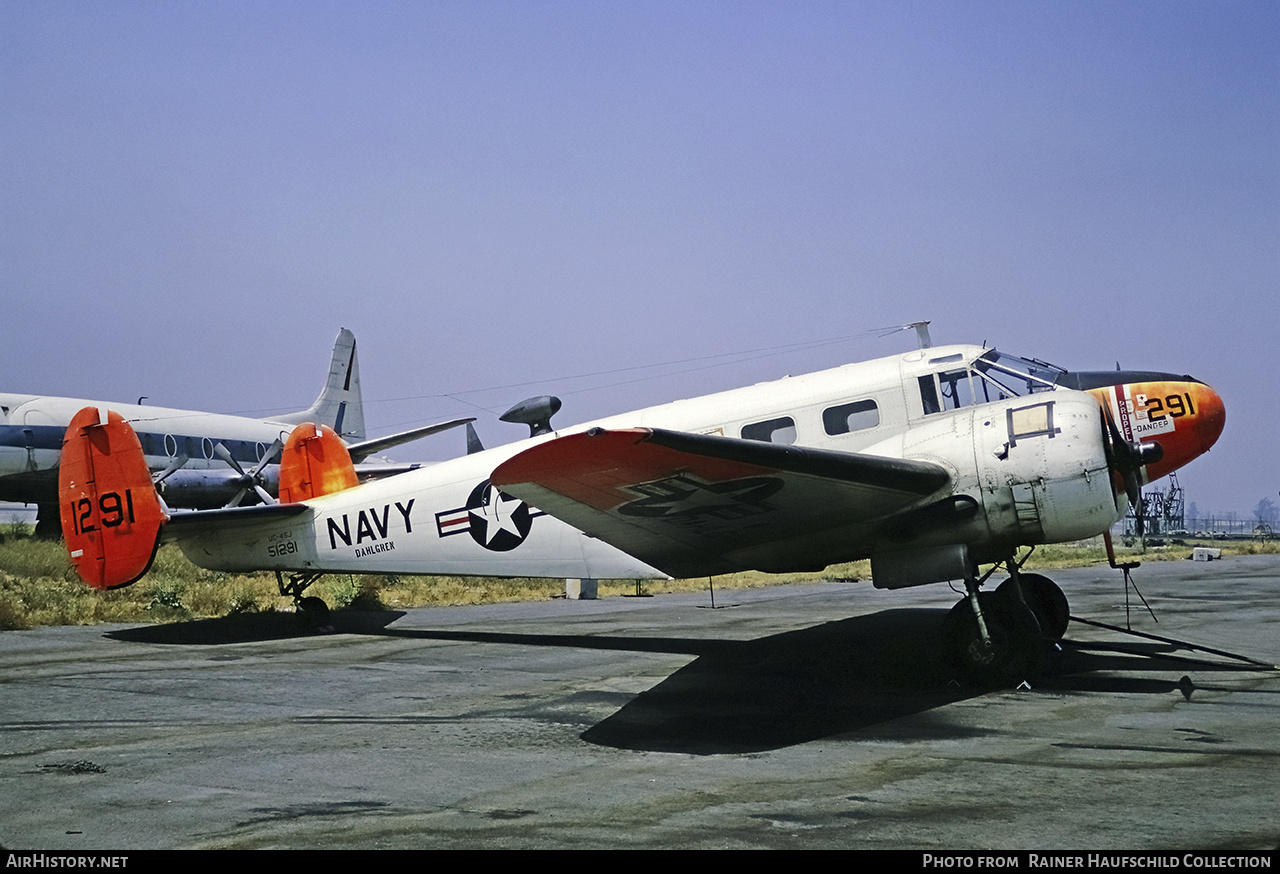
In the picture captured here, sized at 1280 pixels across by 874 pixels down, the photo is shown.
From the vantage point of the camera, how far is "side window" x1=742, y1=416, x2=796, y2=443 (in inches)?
446

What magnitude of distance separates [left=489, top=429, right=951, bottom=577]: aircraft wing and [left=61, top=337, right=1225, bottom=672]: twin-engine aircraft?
0.08 ft

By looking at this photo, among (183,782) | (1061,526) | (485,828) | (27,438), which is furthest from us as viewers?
(27,438)

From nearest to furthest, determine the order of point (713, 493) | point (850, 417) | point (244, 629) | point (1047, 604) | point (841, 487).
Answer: point (713, 493), point (841, 487), point (850, 417), point (1047, 604), point (244, 629)

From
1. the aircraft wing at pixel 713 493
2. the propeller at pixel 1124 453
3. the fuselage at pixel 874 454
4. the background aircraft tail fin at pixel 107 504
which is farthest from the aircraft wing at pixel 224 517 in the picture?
the propeller at pixel 1124 453

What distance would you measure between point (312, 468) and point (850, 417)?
8732 mm

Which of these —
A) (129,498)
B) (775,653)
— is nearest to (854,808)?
(775,653)

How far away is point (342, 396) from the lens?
42.2 meters

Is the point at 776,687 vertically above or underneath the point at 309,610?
underneath

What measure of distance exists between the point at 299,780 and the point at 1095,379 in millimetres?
8981

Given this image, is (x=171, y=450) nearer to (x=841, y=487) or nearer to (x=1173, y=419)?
(x=841, y=487)

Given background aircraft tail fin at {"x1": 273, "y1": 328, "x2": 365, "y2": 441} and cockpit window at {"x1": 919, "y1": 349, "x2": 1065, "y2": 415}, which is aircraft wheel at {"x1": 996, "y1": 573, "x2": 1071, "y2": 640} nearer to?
cockpit window at {"x1": 919, "y1": 349, "x2": 1065, "y2": 415}

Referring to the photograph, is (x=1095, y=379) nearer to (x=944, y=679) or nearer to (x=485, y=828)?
(x=944, y=679)

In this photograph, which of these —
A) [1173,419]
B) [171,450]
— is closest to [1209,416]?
[1173,419]

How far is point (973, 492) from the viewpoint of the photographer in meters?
9.60
